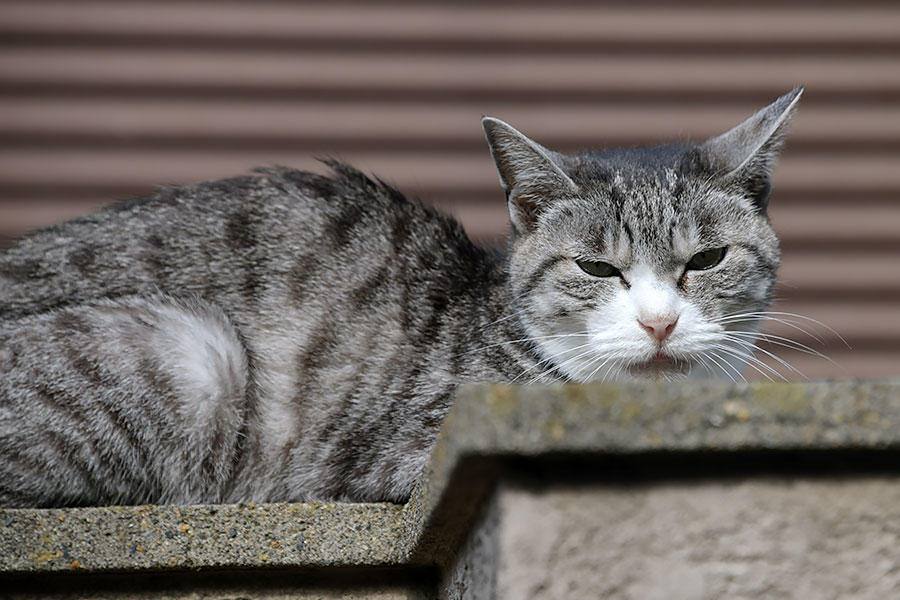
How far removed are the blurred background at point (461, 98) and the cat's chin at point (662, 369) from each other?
1.60 m

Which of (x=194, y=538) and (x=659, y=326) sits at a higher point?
(x=659, y=326)

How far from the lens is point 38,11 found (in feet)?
11.8

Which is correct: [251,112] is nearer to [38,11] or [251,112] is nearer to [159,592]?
[38,11]

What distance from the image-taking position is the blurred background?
142 inches

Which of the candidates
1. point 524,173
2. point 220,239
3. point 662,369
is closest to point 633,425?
point 662,369

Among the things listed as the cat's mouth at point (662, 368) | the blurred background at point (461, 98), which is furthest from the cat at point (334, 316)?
the blurred background at point (461, 98)

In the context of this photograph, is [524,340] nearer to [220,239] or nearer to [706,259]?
[706,259]

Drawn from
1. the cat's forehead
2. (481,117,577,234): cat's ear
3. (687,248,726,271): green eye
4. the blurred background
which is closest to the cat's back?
(481,117,577,234): cat's ear

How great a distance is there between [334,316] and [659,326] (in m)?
0.83

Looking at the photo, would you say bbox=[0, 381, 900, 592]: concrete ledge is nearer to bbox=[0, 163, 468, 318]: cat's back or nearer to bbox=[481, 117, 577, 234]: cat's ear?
bbox=[481, 117, 577, 234]: cat's ear

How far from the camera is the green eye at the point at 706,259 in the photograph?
2.16m

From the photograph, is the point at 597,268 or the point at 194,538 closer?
the point at 194,538

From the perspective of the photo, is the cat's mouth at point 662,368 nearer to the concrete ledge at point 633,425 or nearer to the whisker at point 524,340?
the whisker at point 524,340

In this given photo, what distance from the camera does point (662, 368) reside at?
6.73 ft
